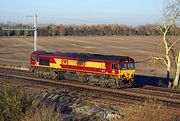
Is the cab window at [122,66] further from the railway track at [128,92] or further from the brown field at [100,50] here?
the brown field at [100,50]

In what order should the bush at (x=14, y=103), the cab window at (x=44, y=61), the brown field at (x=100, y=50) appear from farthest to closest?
the brown field at (x=100, y=50) < the cab window at (x=44, y=61) < the bush at (x=14, y=103)

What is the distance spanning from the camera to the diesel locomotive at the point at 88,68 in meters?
30.9

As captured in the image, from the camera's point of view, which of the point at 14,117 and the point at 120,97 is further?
the point at 120,97

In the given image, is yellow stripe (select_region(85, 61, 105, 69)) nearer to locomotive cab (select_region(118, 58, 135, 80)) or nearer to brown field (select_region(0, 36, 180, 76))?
locomotive cab (select_region(118, 58, 135, 80))

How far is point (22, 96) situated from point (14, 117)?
1.39 m

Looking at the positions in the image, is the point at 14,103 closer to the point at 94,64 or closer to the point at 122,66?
the point at 122,66

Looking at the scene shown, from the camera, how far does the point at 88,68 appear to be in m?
32.8

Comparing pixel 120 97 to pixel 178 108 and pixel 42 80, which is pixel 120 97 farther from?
pixel 42 80

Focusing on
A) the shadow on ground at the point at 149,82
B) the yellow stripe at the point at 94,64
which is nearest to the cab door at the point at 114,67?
the yellow stripe at the point at 94,64

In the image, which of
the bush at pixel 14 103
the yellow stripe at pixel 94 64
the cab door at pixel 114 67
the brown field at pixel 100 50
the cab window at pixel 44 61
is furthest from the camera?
the brown field at pixel 100 50

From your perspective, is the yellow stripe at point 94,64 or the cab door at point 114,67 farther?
the yellow stripe at point 94,64

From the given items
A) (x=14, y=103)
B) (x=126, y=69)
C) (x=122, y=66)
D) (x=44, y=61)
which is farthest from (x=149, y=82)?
(x=14, y=103)

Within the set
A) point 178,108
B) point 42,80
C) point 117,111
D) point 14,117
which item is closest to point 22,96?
point 14,117

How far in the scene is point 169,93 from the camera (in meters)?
28.3
